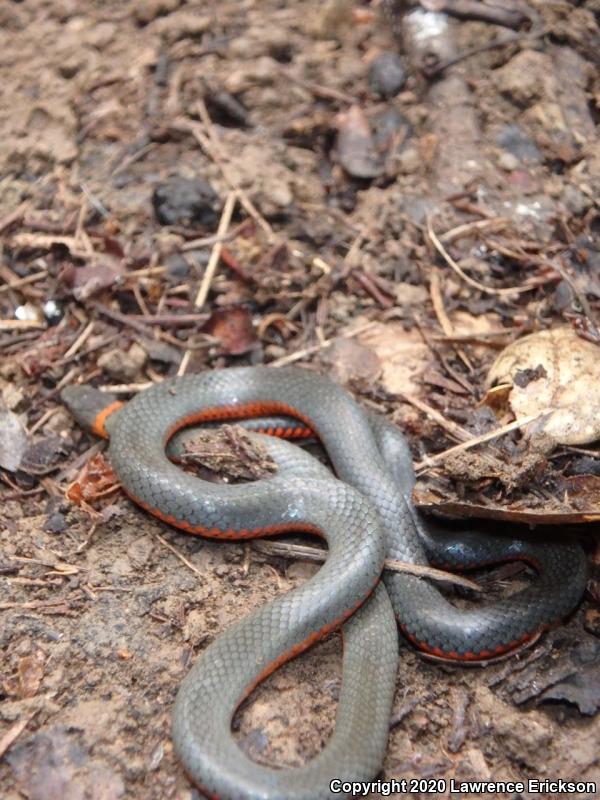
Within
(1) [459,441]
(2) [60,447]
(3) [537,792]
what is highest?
(2) [60,447]

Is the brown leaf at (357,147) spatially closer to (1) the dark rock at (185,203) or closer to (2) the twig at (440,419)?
(1) the dark rock at (185,203)

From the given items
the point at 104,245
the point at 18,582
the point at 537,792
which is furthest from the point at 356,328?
the point at 537,792

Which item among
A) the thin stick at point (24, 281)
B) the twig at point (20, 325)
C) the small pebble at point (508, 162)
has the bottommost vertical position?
the small pebble at point (508, 162)

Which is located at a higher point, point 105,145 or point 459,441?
point 105,145

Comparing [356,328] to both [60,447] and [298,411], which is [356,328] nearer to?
[298,411]

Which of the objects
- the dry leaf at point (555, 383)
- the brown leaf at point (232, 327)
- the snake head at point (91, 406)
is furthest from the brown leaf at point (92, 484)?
the dry leaf at point (555, 383)
